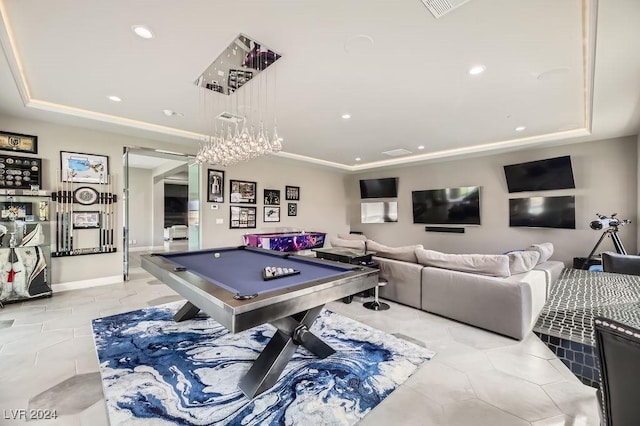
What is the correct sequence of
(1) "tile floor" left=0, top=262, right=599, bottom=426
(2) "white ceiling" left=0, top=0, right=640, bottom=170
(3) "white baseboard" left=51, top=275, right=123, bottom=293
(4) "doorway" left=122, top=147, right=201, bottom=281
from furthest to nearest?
(4) "doorway" left=122, top=147, right=201, bottom=281 < (3) "white baseboard" left=51, top=275, right=123, bottom=293 < (2) "white ceiling" left=0, top=0, right=640, bottom=170 < (1) "tile floor" left=0, top=262, right=599, bottom=426

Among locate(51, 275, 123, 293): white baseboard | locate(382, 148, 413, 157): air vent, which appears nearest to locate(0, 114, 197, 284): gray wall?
locate(51, 275, 123, 293): white baseboard

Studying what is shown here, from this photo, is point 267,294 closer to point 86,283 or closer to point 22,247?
point 22,247

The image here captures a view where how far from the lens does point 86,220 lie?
4711 mm

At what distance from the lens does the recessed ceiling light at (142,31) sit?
2.28 metres

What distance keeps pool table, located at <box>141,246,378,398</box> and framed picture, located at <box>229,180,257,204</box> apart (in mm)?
3564

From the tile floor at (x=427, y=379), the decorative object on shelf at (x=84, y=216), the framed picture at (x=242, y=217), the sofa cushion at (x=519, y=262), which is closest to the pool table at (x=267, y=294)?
the tile floor at (x=427, y=379)

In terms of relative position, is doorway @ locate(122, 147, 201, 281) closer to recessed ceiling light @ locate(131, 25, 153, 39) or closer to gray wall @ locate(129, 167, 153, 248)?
gray wall @ locate(129, 167, 153, 248)

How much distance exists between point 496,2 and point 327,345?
10.3ft

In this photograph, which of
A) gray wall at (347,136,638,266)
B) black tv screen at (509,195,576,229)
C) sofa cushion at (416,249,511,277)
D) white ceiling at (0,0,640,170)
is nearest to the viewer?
white ceiling at (0,0,640,170)

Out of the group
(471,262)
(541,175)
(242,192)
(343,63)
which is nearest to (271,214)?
(242,192)

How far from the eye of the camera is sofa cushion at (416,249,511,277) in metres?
3.09

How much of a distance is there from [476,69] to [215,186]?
527 centimetres

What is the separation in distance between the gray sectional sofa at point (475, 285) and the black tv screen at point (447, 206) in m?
2.70

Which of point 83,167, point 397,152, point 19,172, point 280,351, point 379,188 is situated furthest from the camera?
point 379,188
